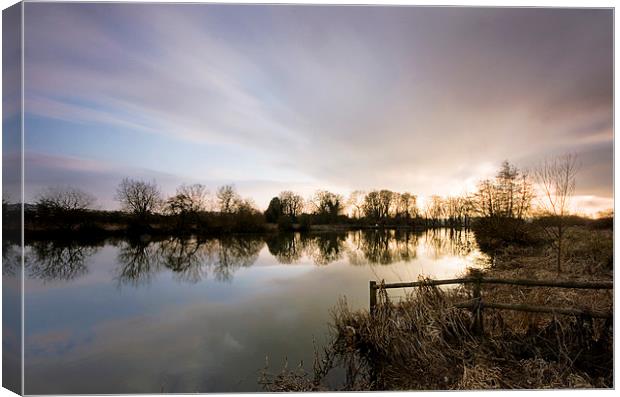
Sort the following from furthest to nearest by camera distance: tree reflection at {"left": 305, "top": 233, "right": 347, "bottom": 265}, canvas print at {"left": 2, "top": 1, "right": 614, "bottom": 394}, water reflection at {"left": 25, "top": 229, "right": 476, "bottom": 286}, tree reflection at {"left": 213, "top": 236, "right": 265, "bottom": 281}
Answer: tree reflection at {"left": 305, "top": 233, "right": 347, "bottom": 265}, tree reflection at {"left": 213, "top": 236, "right": 265, "bottom": 281}, water reflection at {"left": 25, "top": 229, "right": 476, "bottom": 286}, canvas print at {"left": 2, "top": 1, "right": 614, "bottom": 394}

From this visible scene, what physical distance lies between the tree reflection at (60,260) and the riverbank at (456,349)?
13.7 ft

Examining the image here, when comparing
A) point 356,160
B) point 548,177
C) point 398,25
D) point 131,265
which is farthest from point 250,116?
point 131,265

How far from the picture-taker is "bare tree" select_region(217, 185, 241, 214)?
6.43 metres

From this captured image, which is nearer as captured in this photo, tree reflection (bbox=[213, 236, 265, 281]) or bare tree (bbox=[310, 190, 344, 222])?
bare tree (bbox=[310, 190, 344, 222])

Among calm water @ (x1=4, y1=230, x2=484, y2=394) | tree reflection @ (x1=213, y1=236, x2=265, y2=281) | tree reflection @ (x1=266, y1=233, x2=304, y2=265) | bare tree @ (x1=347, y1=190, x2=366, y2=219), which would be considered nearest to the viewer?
calm water @ (x1=4, y1=230, x2=484, y2=394)

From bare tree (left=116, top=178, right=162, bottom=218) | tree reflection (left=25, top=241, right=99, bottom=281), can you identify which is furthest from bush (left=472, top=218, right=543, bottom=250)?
tree reflection (left=25, top=241, right=99, bottom=281)

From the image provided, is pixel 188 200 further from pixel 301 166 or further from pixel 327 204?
pixel 327 204

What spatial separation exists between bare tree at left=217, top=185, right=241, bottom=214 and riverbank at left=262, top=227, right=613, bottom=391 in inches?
139

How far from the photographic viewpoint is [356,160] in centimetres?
579

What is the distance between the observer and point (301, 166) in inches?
227

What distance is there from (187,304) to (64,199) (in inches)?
107

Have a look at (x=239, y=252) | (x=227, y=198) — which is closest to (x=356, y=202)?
(x=227, y=198)

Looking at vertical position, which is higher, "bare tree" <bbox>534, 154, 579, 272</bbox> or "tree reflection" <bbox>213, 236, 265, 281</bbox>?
"bare tree" <bbox>534, 154, 579, 272</bbox>

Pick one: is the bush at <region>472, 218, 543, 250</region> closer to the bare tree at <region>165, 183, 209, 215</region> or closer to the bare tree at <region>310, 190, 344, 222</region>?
the bare tree at <region>310, 190, 344, 222</region>
